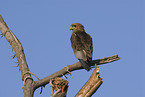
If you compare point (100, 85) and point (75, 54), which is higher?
point (75, 54)

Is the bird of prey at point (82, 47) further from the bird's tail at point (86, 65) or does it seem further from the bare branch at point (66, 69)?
the bare branch at point (66, 69)

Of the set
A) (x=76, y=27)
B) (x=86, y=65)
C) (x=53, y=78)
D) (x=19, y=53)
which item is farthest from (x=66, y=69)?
(x=76, y=27)

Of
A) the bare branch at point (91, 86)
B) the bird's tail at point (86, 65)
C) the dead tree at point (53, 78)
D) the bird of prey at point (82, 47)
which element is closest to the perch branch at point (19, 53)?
the dead tree at point (53, 78)

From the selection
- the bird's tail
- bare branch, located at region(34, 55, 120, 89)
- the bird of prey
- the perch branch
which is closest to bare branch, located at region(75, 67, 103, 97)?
bare branch, located at region(34, 55, 120, 89)

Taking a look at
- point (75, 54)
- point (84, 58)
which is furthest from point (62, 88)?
point (75, 54)

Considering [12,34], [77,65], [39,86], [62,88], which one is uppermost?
[12,34]

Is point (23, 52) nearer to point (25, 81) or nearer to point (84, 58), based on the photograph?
point (25, 81)

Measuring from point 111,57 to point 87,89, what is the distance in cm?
198

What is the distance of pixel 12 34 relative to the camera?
471 centimetres

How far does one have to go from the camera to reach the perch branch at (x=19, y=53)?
4113 mm

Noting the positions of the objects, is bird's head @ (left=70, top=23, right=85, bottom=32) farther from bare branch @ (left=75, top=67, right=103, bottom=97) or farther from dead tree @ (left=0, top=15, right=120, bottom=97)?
bare branch @ (left=75, top=67, right=103, bottom=97)

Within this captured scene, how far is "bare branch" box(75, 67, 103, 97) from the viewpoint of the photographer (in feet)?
9.70

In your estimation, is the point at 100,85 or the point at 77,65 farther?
the point at 77,65

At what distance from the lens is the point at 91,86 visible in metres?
2.98
